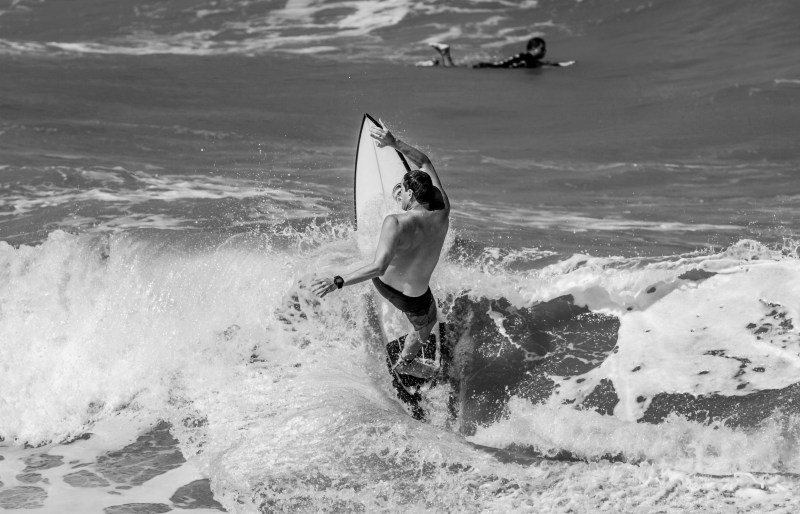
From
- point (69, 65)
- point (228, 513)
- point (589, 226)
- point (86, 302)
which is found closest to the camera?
point (228, 513)

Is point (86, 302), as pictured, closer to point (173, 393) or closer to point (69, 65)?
point (173, 393)

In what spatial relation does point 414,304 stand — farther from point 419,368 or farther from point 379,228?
point 379,228

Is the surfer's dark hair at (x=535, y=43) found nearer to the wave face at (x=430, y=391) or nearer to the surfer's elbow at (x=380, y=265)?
the wave face at (x=430, y=391)

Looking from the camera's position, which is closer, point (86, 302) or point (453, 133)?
point (86, 302)

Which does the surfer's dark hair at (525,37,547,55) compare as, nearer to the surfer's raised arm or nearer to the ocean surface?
the ocean surface

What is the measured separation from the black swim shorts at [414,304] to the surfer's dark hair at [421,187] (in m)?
0.64

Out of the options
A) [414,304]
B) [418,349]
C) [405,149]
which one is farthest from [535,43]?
[414,304]

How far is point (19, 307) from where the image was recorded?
8.17 meters

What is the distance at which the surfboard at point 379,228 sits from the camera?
6.93 meters

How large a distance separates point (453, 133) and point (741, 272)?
27.2 ft

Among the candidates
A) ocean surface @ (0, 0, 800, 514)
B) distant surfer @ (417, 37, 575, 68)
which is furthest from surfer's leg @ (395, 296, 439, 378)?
distant surfer @ (417, 37, 575, 68)

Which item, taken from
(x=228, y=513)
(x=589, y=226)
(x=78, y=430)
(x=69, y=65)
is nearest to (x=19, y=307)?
(x=78, y=430)

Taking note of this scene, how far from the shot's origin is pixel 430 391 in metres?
6.97

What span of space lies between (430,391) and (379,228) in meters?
1.44
